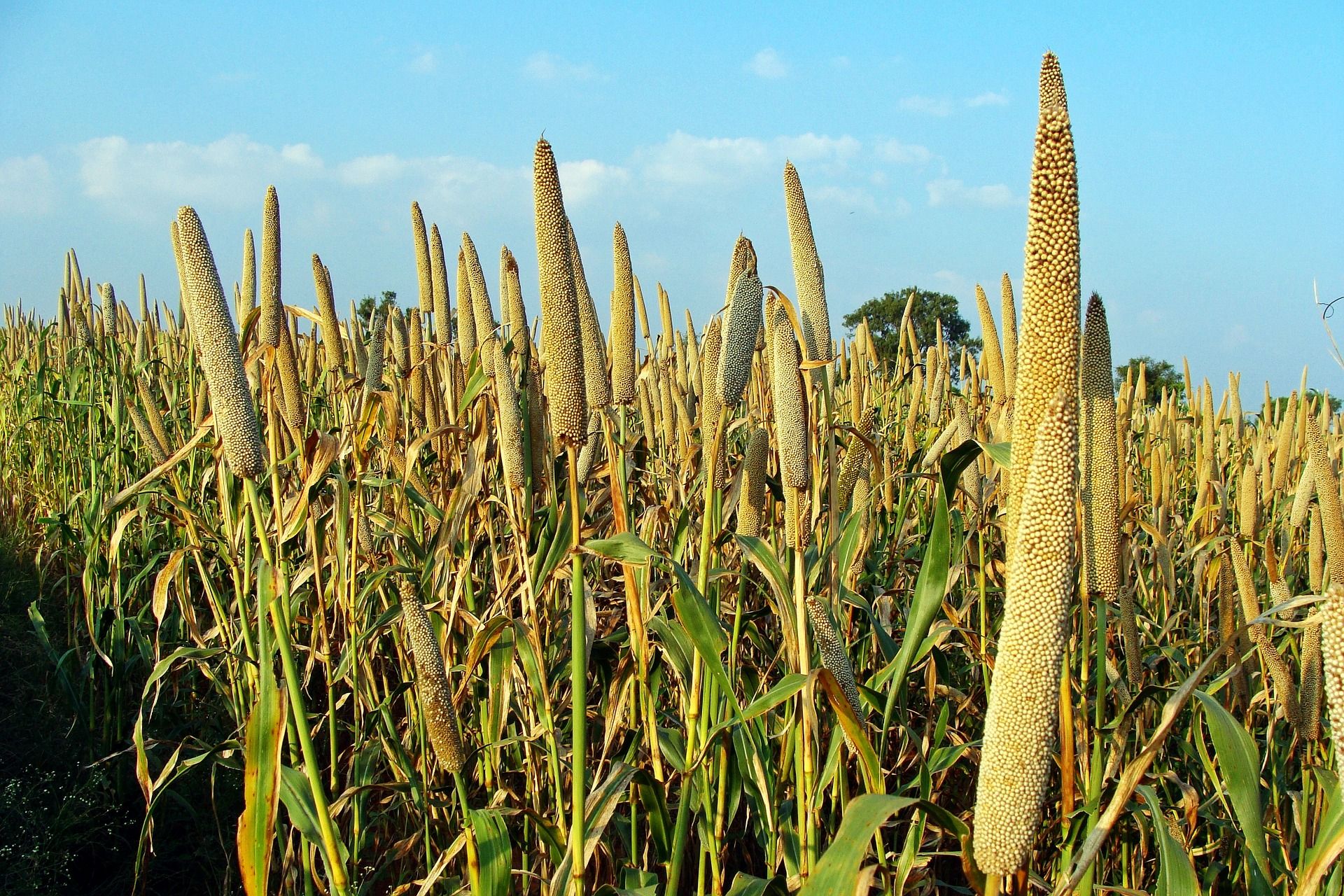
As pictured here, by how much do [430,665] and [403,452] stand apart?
1.28m

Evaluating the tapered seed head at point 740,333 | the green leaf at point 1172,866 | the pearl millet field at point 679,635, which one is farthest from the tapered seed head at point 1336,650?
the tapered seed head at point 740,333

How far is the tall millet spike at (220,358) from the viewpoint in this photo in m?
1.98

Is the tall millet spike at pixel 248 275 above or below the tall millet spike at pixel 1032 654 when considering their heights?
above

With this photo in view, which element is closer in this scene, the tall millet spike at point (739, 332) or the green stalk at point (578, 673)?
the green stalk at point (578, 673)

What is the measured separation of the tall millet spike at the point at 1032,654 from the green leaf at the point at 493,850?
3.52 ft

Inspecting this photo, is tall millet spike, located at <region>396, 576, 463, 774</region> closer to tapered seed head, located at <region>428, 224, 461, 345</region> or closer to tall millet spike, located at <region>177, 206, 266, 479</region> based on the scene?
tall millet spike, located at <region>177, 206, 266, 479</region>

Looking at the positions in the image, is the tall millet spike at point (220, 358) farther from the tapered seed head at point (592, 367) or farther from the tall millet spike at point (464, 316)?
the tall millet spike at point (464, 316)

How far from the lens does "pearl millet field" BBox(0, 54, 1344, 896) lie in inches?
57.5

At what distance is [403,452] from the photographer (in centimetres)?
314

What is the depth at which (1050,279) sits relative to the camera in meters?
1.18

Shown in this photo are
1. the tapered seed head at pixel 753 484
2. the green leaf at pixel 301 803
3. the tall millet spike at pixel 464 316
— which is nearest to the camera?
the green leaf at pixel 301 803

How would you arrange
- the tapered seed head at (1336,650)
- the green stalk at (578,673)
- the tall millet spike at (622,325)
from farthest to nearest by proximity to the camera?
the tall millet spike at (622,325) < the green stalk at (578,673) < the tapered seed head at (1336,650)

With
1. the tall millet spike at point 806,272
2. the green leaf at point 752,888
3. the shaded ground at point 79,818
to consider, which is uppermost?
the tall millet spike at point 806,272

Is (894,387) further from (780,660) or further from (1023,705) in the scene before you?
(1023,705)
